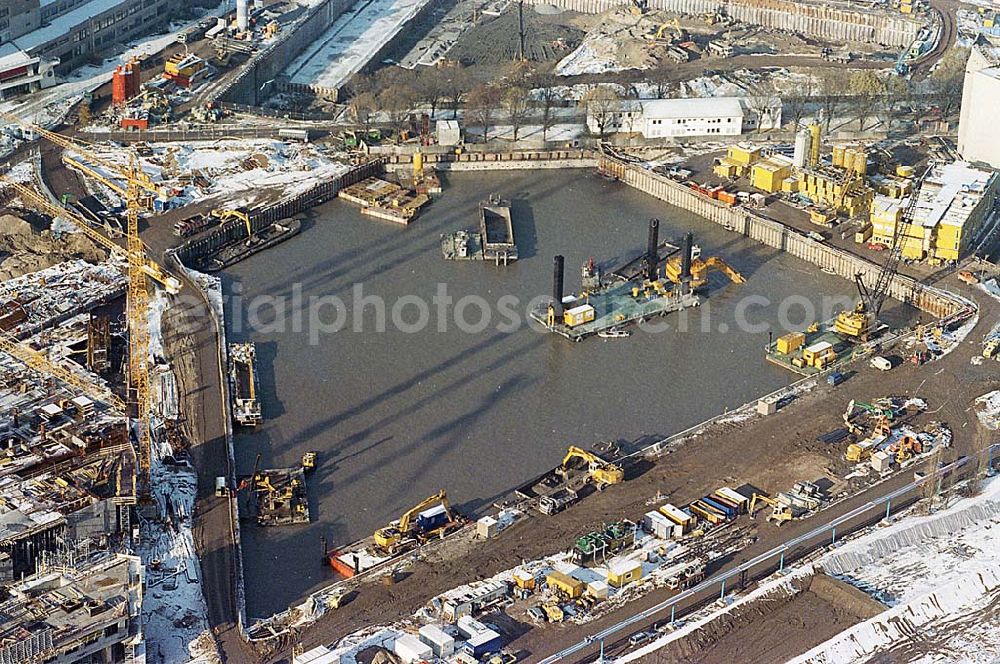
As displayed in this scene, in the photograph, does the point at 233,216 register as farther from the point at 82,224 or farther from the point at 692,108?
the point at 692,108

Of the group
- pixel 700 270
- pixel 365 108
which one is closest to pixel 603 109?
pixel 365 108

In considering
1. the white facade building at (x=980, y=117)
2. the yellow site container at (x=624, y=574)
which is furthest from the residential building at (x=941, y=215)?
the yellow site container at (x=624, y=574)

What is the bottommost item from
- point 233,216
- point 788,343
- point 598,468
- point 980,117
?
point 598,468

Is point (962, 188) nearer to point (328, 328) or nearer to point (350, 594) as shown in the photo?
point (328, 328)

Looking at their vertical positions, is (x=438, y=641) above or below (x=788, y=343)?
below

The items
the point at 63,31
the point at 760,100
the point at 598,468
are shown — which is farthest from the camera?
the point at 63,31

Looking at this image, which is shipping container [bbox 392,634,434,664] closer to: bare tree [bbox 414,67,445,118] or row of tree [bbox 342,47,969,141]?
row of tree [bbox 342,47,969,141]
